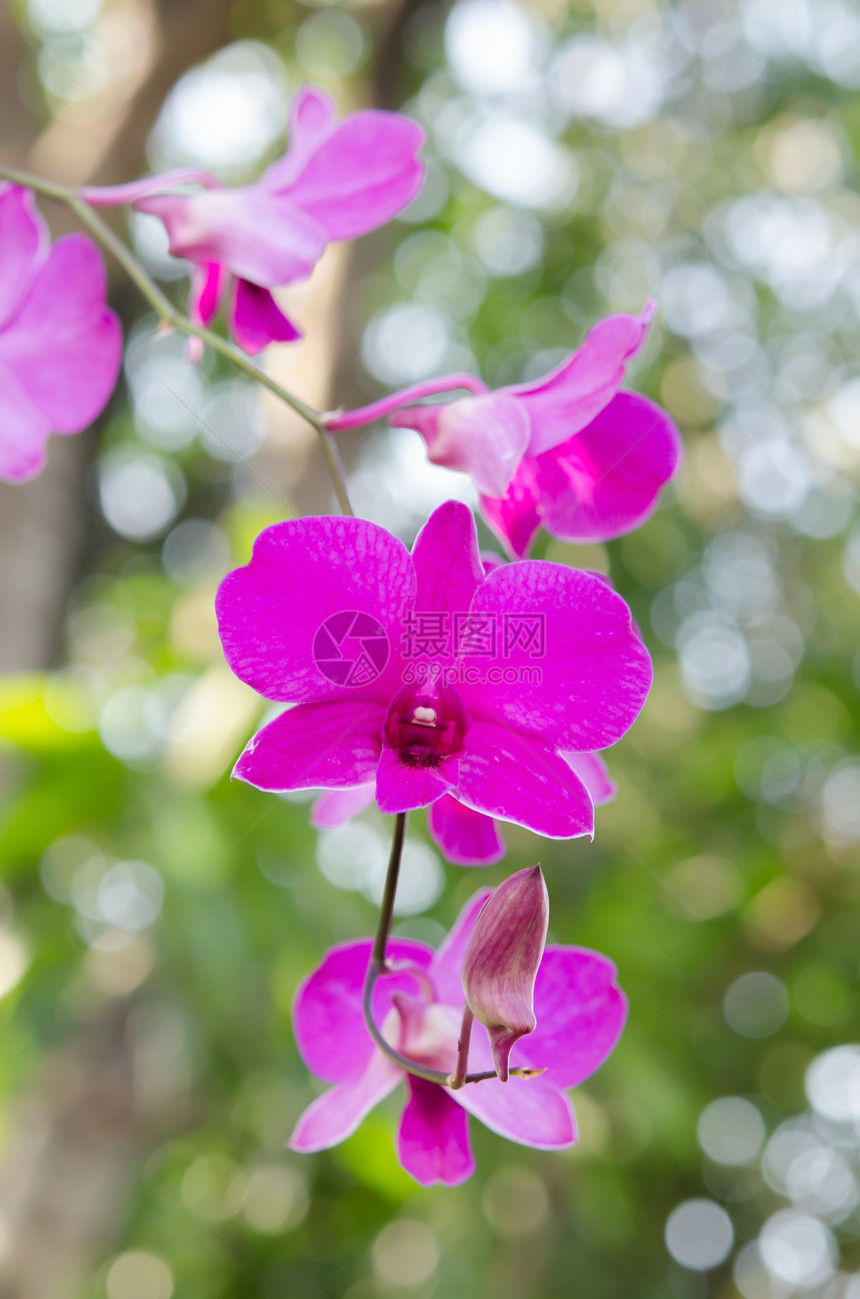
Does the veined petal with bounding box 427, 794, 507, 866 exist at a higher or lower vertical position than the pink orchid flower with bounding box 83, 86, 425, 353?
lower

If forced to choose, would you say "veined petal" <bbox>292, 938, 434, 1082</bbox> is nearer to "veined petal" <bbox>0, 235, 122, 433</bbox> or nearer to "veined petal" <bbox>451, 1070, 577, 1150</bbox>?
"veined petal" <bbox>451, 1070, 577, 1150</bbox>

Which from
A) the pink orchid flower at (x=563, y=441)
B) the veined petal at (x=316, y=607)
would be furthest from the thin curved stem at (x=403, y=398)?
the veined petal at (x=316, y=607)

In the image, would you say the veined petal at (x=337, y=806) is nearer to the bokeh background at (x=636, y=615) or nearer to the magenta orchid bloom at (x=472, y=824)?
the magenta orchid bloom at (x=472, y=824)

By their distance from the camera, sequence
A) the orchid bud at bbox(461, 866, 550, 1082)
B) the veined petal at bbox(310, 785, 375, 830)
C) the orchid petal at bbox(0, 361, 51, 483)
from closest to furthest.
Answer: the orchid bud at bbox(461, 866, 550, 1082) < the veined petal at bbox(310, 785, 375, 830) < the orchid petal at bbox(0, 361, 51, 483)

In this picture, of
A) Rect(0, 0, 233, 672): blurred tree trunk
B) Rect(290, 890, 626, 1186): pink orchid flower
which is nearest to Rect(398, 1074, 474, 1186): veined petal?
Rect(290, 890, 626, 1186): pink orchid flower

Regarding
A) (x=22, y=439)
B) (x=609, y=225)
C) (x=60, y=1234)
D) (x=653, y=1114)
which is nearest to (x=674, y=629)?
(x=609, y=225)

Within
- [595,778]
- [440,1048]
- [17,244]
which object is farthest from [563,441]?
[17,244]

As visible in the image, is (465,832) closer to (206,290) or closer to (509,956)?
(509,956)

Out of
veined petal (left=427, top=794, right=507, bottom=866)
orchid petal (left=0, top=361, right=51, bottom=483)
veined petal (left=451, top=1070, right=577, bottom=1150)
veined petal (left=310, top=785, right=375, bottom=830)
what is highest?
orchid petal (left=0, top=361, right=51, bottom=483)
